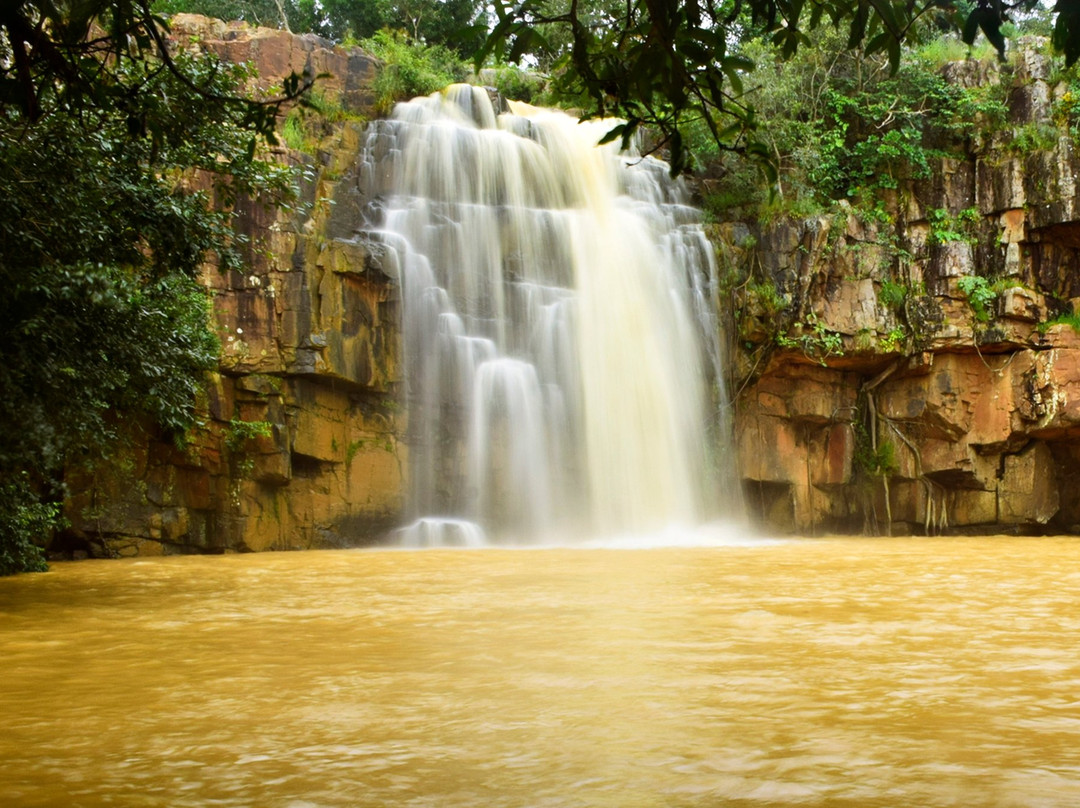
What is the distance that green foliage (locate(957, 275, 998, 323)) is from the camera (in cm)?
1859

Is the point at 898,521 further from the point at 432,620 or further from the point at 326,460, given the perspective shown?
the point at 432,620

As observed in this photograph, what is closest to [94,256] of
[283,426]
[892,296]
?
[283,426]

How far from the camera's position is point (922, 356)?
737 inches

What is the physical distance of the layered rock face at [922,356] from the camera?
18.5 metres

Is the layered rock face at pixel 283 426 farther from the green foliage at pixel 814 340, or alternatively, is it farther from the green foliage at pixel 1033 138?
the green foliage at pixel 1033 138

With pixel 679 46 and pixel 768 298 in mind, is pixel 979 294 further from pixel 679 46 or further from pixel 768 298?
pixel 679 46

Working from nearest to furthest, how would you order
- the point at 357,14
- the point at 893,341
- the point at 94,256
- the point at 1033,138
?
the point at 94,256, the point at 893,341, the point at 1033,138, the point at 357,14

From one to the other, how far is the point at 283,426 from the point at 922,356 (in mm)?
11577

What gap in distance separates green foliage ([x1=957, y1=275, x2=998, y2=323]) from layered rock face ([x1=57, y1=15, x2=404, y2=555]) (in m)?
10.6

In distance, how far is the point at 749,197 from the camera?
20375mm

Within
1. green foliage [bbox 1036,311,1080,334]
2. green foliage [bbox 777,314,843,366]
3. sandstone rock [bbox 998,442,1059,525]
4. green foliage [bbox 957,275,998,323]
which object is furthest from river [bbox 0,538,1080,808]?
green foliage [bbox 1036,311,1080,334]

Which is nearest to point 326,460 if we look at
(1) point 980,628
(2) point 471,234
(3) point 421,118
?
(2) point 471,234

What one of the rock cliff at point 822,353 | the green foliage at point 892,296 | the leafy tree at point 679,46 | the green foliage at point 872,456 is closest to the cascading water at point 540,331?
the rock cliff at point 822,353

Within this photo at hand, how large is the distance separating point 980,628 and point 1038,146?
16.3 metres
